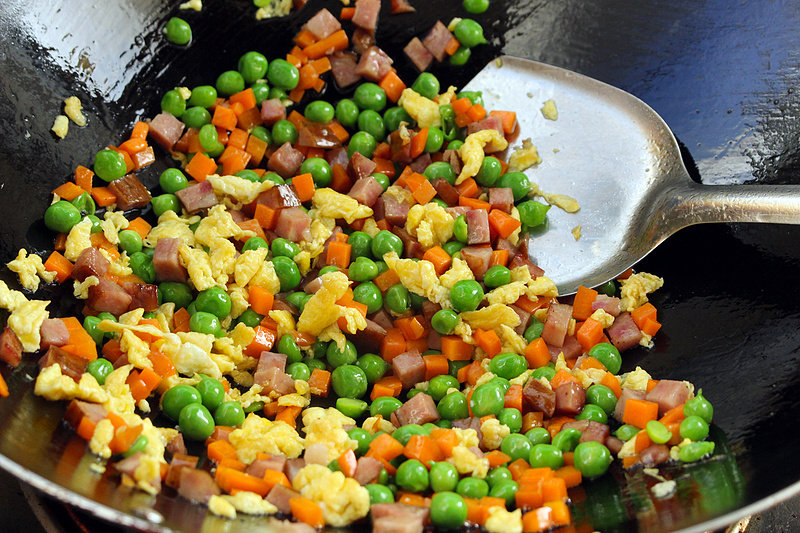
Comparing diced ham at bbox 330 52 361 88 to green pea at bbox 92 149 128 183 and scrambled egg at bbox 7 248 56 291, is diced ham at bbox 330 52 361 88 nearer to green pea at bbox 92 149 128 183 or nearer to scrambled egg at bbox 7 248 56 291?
green pea at bbox 92 149 128 183

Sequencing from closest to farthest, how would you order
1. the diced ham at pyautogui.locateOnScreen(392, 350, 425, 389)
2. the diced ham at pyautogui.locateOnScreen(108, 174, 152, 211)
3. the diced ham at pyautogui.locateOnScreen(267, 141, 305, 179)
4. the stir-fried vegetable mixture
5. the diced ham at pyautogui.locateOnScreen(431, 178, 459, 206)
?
the stir-fried vegetable mixture < the diced ham at pyautogui.locateOnScreen(392, 350, 425, 389) < the diced ham at pyautogui.locateOnScreen(108, 174, 152, 211) < the diced ham at pyautogui.locateOnScreen(431, 178, 459, 206) < the diced ham at pyautogui.locateOnScreen(267, 141, 305, 179)

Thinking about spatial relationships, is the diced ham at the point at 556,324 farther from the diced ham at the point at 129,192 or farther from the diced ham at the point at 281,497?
the diced ham at the point at 129,192

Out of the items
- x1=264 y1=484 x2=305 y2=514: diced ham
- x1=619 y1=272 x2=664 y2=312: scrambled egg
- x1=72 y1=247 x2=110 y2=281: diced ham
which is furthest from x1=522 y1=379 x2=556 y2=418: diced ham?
x1=72 y1=247 x2=110 y2=281: diced ham

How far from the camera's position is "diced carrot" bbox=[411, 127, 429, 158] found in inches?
149

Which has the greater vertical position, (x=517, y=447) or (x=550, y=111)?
(x=550, y=111)

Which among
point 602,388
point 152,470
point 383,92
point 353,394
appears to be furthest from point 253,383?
point 383,92

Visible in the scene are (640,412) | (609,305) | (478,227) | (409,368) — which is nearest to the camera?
(640,412)

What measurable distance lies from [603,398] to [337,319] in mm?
1149

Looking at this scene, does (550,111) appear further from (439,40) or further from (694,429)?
(694,429)

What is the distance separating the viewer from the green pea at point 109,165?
352cm

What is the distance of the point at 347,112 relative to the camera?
13.0ft

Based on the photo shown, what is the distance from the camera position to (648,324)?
131 inches

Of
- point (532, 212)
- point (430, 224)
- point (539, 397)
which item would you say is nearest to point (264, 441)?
point (539, 397)

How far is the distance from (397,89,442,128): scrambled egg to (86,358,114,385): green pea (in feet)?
6.31
